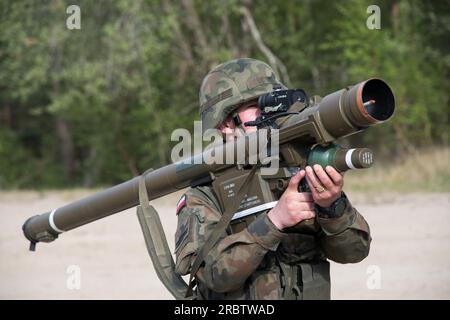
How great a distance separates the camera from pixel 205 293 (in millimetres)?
3459

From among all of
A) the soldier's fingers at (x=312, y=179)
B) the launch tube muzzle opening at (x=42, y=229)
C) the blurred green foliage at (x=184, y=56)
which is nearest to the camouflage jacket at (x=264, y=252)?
the soldier's fingers at (x=312, y=179)

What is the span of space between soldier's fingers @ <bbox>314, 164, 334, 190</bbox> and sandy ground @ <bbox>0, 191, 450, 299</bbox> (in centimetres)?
501

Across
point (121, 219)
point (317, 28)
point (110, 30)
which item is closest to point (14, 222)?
point (121, 219)

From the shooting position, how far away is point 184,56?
21172 mm

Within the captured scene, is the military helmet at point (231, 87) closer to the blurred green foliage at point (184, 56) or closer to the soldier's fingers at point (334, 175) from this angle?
the soldier's fingers at point (334, 175)

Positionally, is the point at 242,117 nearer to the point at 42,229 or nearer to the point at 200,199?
the point at 200,199

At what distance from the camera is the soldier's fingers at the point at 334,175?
2.82 metres

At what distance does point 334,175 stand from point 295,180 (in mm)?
208

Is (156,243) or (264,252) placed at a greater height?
(156,243)

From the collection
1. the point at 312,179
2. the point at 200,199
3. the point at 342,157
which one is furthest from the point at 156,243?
the point at 342,157

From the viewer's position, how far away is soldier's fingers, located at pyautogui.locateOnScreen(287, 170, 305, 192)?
9.73 feet

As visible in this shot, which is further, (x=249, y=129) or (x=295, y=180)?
(x=249, y=129)

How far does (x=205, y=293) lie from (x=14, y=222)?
1167 centimetres

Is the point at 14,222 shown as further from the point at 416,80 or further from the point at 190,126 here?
the point at 416,80
